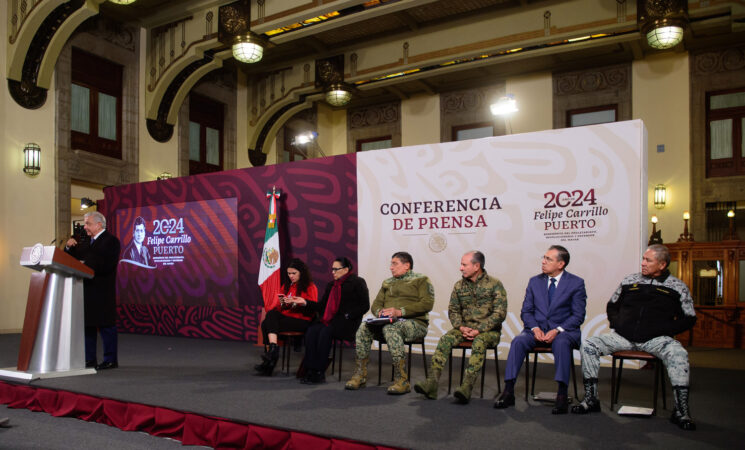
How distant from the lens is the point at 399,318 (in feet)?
14.0

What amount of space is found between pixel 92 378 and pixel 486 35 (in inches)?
319

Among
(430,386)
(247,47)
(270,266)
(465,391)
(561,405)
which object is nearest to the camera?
(561,405)

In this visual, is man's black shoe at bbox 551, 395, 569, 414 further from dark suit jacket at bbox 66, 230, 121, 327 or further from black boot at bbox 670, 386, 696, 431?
dark suit jacket at bbox 66, 230, 121, 327

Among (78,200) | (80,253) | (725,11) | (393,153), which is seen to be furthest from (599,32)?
(78,200)

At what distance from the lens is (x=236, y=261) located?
746cm

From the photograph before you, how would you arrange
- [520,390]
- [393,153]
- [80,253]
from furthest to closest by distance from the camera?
1. [393,153]
2. [80,253]
3. [520,390]

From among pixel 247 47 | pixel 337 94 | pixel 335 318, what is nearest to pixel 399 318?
pixel 335 318

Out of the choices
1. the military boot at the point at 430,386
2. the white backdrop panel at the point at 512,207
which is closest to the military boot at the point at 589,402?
the military boot at the point at 430,386

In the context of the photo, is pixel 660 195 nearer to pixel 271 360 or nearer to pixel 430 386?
pixel 430 386

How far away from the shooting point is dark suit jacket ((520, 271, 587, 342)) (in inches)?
146

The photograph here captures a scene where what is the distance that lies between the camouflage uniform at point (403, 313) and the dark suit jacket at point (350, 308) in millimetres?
193

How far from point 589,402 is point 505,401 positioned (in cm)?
49

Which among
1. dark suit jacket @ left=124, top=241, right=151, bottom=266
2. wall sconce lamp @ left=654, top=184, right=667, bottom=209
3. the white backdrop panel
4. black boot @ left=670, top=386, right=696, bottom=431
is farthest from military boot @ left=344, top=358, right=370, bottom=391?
wall sconce lamp @ left=654, top=184, right=667, bottom=209

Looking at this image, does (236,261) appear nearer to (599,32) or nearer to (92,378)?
(92,378)
